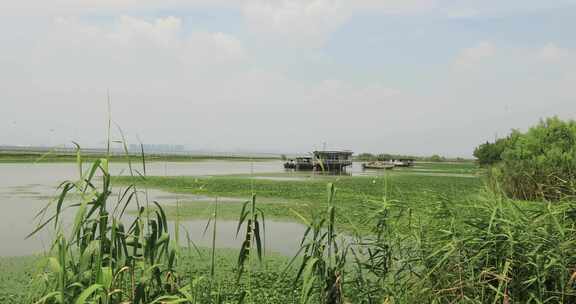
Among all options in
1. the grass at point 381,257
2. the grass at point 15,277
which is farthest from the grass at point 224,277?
the grass at point 381,257

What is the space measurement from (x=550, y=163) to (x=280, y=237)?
34.4 feet

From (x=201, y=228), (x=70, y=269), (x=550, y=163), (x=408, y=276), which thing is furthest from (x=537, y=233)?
(x=550, y=163)

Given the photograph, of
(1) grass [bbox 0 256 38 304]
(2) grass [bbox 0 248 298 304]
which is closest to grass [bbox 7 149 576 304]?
(2) grass [bbox 0 248 298 304]

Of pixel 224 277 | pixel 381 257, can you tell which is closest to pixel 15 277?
pixel 224 277

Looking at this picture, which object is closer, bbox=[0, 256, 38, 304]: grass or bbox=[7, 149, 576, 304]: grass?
bbox=[7, 149, 576, 304]: grass

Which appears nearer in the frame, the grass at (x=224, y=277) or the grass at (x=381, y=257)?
the grass at (x=381, y=257)

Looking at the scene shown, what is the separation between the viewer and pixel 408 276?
315 cm

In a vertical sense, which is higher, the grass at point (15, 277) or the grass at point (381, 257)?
the grass at point (381, 257)

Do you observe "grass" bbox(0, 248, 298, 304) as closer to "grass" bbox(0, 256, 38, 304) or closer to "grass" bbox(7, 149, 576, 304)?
"grass" bbox(0, 256, 38, 304)

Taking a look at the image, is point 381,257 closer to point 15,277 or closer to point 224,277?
point 224,277

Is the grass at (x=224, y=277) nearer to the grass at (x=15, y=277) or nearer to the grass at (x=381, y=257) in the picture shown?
the grass at (x=15, y=277)

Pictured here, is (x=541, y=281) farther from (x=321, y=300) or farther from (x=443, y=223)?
(x=321, y=300)

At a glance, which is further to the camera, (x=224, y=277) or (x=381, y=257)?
(x=224, y=277)

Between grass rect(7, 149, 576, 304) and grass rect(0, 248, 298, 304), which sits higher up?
grass rect(7, 149, 576, 304)
